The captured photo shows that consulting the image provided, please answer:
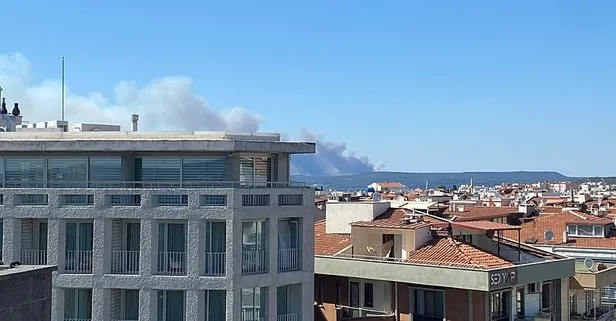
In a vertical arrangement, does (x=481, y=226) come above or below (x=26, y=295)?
below

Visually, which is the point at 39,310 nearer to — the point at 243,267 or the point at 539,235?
the point at 243,267

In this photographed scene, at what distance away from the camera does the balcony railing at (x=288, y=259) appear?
1246 inches

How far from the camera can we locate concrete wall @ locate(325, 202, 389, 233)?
4531cm

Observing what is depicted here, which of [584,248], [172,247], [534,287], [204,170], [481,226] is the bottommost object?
[534,287]

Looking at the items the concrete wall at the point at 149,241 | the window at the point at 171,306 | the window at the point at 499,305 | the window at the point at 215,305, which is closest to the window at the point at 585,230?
the window at the point at 499,305

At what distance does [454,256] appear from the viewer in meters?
39.4

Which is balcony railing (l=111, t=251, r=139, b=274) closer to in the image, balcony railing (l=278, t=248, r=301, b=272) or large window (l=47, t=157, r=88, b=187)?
large window (l=47, t=157, r=88, b=187)

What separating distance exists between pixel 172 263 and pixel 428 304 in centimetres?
1444

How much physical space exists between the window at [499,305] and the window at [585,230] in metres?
21.4

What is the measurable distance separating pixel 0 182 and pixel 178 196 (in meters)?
7.03

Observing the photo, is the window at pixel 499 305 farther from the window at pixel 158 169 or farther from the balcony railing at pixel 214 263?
the window at pixel 158 169

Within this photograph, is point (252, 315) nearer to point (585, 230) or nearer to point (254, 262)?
point (254, 262)

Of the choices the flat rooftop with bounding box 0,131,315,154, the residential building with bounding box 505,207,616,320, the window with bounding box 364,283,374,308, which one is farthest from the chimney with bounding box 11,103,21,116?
the residential building with bounding box 505,207,616,320

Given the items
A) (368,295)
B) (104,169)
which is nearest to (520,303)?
(368,295)
